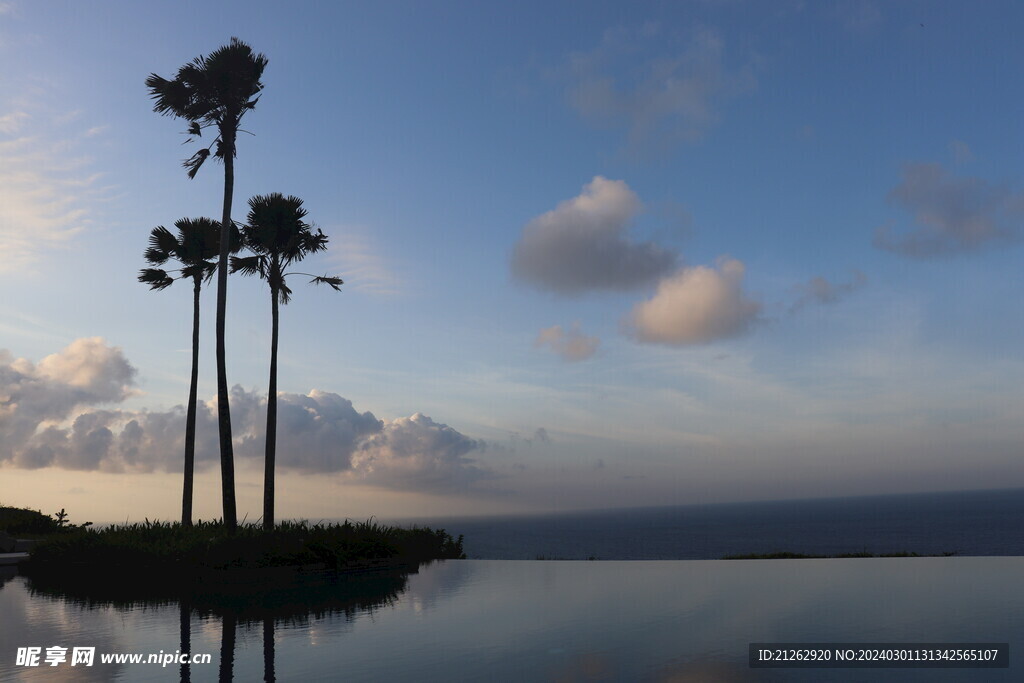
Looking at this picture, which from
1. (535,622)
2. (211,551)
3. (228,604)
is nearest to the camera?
(535,622)

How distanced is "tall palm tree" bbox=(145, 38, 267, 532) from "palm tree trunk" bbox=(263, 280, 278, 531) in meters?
2.32

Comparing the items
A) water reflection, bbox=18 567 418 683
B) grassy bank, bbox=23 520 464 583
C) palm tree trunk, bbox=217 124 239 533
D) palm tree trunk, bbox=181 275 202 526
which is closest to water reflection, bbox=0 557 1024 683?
water reflection, bbox=18 567 418 683

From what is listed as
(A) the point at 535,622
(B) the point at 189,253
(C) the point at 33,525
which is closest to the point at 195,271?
(B) the point at 189,253

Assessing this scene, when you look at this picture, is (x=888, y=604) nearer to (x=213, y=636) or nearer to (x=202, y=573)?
(x=213, y=636)

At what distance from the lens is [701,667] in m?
9.10

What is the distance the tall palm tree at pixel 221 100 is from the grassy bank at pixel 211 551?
422 cm

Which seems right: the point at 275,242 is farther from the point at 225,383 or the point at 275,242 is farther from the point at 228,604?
the point at 228,604

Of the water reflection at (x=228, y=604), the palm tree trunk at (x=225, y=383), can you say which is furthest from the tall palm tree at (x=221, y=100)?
the water reflection at (x=228, y=604)

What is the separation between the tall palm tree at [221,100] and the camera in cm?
2394

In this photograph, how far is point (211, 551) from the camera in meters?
18.5

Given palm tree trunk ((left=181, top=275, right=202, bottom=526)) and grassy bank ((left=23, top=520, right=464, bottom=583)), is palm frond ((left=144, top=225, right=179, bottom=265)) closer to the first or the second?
palm tree trunk ((left=181, top=275, right=202, bottom=526))

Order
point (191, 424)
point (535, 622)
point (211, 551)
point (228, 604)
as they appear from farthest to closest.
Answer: point (191, 424)
point (211, 551)
point (228, 604)
point (535, 622)

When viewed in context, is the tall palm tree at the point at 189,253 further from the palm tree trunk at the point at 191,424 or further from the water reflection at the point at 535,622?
the water reflection at the point at 535,622

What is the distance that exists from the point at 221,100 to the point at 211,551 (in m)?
14.9
